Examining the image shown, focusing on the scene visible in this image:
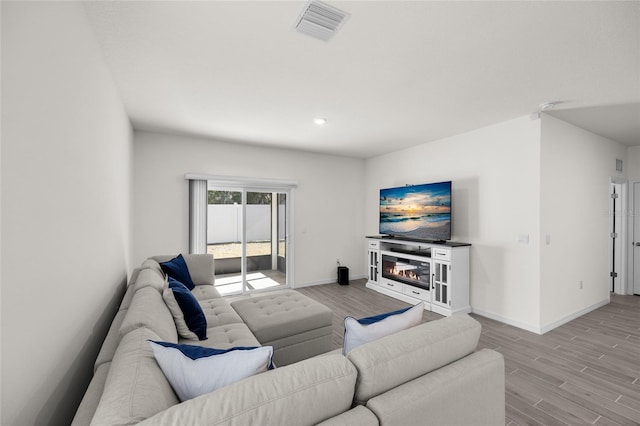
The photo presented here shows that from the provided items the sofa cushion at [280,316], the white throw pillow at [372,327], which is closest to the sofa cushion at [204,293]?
the sofa cushion at [280,316]

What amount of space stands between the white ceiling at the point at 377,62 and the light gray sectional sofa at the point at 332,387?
1.81 meters

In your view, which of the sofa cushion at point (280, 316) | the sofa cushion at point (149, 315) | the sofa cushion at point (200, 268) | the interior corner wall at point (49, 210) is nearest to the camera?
the interior corner wall at point (49, 210)

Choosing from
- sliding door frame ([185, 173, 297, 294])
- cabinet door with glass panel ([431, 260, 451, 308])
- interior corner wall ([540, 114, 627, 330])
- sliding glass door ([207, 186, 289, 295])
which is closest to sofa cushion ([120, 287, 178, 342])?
sliding door frame ([185, 173, 297, 294])

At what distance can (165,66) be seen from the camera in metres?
2.37

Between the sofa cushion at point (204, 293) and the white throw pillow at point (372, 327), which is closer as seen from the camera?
the white throw pillow at point (372, 327)

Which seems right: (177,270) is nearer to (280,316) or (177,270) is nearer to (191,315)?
(191,315)

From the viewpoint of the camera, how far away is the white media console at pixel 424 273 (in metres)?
4.05

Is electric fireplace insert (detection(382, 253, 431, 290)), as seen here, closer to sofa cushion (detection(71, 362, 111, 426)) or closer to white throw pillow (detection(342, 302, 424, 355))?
white throw pillow (detection(342, 302, 424, 355))

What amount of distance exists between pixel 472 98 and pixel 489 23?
Answer: 132cm

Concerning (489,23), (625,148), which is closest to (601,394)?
(489,23)

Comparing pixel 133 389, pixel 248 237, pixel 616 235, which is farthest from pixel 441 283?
pixel 133 389

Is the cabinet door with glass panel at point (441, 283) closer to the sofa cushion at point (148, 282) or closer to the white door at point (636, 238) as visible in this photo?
the sofa cushion at point (148, 282)

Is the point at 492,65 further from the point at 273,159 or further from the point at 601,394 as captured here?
the point at 273,159

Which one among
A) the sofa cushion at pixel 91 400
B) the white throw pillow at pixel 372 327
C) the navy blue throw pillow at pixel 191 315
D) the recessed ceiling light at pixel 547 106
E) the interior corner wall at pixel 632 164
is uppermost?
the recessed ceiling light at pixel 547 106
